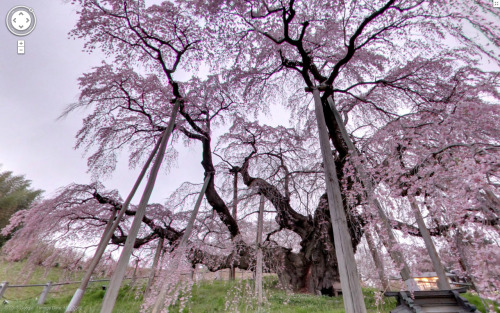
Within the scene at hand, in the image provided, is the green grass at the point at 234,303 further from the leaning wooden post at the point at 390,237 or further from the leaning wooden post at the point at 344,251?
the leaning wooden post at the point at 344,251

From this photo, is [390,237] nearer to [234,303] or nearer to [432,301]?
[432,301]

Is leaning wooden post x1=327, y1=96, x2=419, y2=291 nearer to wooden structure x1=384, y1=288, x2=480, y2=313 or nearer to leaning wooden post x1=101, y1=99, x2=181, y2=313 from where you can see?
wooden structure x1=384, y1=288, x2=480, y2=313

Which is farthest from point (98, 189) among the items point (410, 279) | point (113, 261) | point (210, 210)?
point (410, 279)

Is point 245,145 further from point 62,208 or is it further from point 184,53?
point 62,208

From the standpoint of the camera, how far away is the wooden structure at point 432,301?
371 cm

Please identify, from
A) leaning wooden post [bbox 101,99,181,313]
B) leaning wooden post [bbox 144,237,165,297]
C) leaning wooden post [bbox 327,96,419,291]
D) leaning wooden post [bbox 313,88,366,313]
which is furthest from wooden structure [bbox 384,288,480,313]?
leaning wooden post [bbox 144,237,165,297]

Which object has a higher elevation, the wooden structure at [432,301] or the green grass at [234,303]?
the wooden structure at [432,301]

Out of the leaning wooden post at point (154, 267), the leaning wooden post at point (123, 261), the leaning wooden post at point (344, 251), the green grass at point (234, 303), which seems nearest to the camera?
the leaning wooden post at point (344, 251)

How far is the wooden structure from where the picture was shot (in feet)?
12.2

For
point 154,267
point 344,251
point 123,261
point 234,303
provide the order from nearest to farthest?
1. point 344,251
2. point 123,261
3. point 234,303
4. point 154,267

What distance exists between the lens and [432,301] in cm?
387

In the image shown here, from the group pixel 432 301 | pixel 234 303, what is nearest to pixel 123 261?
pixel 234 303

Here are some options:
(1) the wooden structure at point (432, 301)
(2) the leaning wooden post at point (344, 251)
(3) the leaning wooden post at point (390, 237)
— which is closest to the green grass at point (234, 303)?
(1) the wooden structure at point (432, 301)

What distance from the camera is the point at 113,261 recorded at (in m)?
10.2
